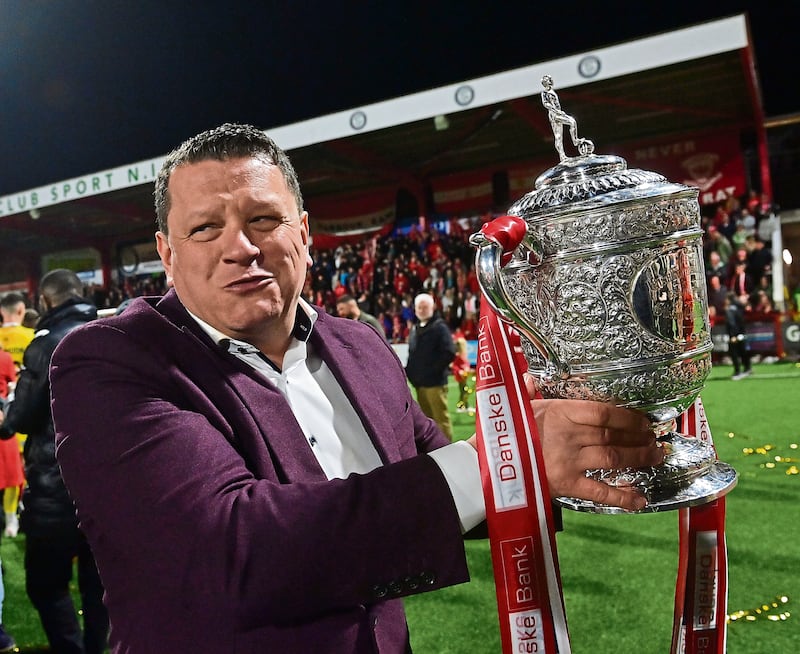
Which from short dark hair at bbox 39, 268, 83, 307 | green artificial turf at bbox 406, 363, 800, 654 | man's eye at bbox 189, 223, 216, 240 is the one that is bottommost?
green artificial turf at bbox 406, 363, 800, 654

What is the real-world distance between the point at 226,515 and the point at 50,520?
2.06 meters

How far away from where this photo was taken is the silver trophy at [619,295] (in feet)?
3.39

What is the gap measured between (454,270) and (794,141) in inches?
346

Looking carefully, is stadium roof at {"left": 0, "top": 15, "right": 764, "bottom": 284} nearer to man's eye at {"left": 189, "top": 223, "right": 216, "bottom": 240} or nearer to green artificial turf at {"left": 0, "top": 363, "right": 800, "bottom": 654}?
green artificial turf at {"left": 0, "top": 363, "right": 800, "bottom": 654}

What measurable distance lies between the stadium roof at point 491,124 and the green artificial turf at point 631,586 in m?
7.89

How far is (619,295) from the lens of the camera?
1.06 m

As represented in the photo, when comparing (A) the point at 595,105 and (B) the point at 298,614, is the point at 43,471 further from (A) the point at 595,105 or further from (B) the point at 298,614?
(A) the point at 595,105

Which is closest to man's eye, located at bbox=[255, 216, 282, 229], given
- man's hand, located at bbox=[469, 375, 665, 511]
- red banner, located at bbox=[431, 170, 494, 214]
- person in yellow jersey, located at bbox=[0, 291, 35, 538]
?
man's hand, located at bbox=[469, 375, 665, 511]

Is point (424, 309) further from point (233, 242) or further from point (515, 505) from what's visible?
point (515, 505)

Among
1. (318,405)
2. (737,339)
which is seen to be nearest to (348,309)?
(318,405)

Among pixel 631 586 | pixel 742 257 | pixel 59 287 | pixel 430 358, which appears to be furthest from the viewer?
pixel 742 257

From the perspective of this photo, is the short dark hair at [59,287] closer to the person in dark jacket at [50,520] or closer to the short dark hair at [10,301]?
the person in dark jacket at [50,520]

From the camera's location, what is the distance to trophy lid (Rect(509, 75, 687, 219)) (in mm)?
1022

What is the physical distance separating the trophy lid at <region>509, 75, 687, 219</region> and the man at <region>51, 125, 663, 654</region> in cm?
31
